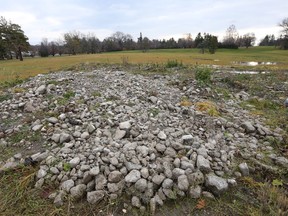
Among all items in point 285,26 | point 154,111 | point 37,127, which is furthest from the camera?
point 285,26

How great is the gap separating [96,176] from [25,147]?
80.5 inches

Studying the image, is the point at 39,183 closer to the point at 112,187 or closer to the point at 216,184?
the point at 112,187

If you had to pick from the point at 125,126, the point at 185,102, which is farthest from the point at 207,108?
the point at 125,126

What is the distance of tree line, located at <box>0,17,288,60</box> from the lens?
46.8 metres

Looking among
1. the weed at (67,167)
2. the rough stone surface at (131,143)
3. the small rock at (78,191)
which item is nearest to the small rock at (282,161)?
the rough stone surface at (131,143)

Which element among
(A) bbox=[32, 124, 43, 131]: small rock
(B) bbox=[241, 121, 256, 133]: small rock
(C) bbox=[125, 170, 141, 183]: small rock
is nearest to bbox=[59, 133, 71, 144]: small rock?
(A) bbox=[32, 124, 43, 131]: small rock

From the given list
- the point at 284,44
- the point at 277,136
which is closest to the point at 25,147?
the point at 277,136

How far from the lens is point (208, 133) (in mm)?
4773

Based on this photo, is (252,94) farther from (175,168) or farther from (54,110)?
(54,110)

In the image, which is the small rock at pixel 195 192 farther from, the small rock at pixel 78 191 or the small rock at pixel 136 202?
the small rock at pixel 78 191

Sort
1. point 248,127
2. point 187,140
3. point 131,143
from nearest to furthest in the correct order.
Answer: point 131,143, point 187,140, point 248,127

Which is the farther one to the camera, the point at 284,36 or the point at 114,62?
the point at 284,36

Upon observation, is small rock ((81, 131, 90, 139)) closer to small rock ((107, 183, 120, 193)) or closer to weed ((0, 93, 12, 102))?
small rock ((107, 183, 120, 193))

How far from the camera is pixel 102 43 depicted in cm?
8950
